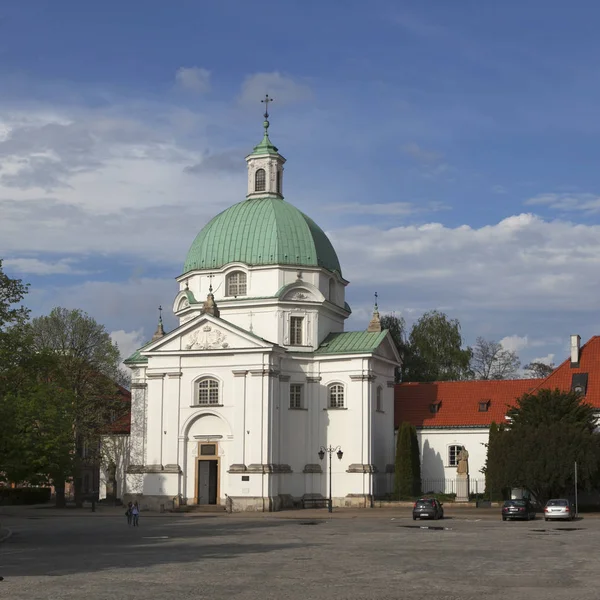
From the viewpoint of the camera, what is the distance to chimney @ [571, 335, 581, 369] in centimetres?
6594

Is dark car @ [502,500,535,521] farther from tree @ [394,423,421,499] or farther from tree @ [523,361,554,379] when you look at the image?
tree @ [523,361,554,379]

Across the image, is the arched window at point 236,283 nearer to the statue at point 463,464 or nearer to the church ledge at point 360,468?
the church ledge at point 360,468

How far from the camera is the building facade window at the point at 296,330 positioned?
62219 millimetres

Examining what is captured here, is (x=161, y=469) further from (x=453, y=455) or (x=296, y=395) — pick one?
(x=453, y=455)

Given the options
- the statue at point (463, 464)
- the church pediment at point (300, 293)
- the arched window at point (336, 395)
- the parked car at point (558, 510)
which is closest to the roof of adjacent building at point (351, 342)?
→ the arched window at point (336, 395)

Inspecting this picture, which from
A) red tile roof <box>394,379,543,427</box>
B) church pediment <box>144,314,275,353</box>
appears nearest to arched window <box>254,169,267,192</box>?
church pediment <box>144,314,275,353</box>

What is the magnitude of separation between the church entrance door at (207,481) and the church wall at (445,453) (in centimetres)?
1475

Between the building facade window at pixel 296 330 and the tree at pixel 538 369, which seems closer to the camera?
the building facade window at pixel 296 330

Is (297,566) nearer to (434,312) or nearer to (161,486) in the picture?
(161,486)

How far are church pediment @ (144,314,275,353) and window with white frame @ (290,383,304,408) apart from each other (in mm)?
4528

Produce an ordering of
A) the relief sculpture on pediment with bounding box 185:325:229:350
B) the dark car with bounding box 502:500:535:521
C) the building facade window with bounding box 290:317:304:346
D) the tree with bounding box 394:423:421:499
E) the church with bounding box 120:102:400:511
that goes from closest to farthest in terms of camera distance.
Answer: the dark car with bounding box 502:500:535:521
the church with bounding box 120:102:400:511
the relief sculpture on pediment with bounding box 185:325:229:350
the tree with bounding box 394:423:421:499
the building facade window with bounding box 290:317:304:346

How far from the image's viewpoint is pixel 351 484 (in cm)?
6028

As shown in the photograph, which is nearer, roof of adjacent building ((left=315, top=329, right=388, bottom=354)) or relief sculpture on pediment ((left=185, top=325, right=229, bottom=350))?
relief sculpture on pediment ((left=185, top=325, right=229, bottom=350))

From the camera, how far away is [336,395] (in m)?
61.8
